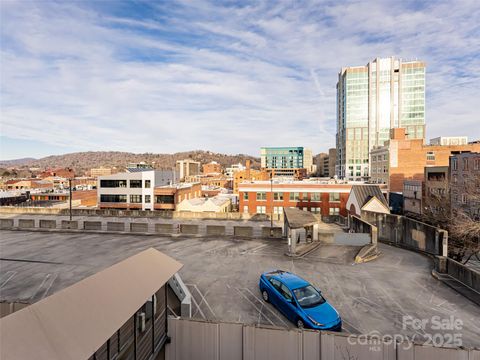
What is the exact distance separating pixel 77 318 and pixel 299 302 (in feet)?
25.6

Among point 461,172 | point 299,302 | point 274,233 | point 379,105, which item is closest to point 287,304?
point 299,302

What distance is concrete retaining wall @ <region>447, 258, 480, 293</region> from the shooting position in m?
13.0

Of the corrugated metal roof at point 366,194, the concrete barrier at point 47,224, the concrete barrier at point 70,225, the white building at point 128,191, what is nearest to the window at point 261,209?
the corrugated metal roof at point 366,194

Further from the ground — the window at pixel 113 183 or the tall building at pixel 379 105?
the tall building at pixel 379 105

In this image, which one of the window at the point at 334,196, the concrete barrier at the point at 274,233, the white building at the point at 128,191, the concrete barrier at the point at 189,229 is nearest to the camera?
the concrete barrier at the point at 274,233

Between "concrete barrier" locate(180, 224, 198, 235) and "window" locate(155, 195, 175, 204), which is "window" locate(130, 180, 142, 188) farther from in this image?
"concrete barrier" locate(180, 224, 198, 235)

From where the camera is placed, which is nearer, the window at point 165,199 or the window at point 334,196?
the window at point 334,196

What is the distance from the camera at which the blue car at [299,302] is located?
31.5ft

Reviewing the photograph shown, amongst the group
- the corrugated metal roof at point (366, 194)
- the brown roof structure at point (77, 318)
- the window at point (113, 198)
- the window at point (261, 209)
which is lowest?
the window at point (261, 209)

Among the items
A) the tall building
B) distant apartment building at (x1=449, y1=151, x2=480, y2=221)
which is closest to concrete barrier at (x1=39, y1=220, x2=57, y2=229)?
distant apartment building at (x1=449, y1=151, x2=480, y2=221)

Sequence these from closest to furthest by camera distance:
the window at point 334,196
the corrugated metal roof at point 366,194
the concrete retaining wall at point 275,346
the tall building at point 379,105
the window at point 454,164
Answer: the concrete retaining wall at point 275,346, the corrugated metal roof at point 366,194, the window at point 454,164, the window at point 334,196, the tall building at point 379,105

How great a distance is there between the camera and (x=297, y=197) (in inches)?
2016

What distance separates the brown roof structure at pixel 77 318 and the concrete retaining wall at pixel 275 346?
256 cm

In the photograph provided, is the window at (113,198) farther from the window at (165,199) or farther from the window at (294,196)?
the window at (294,196)
